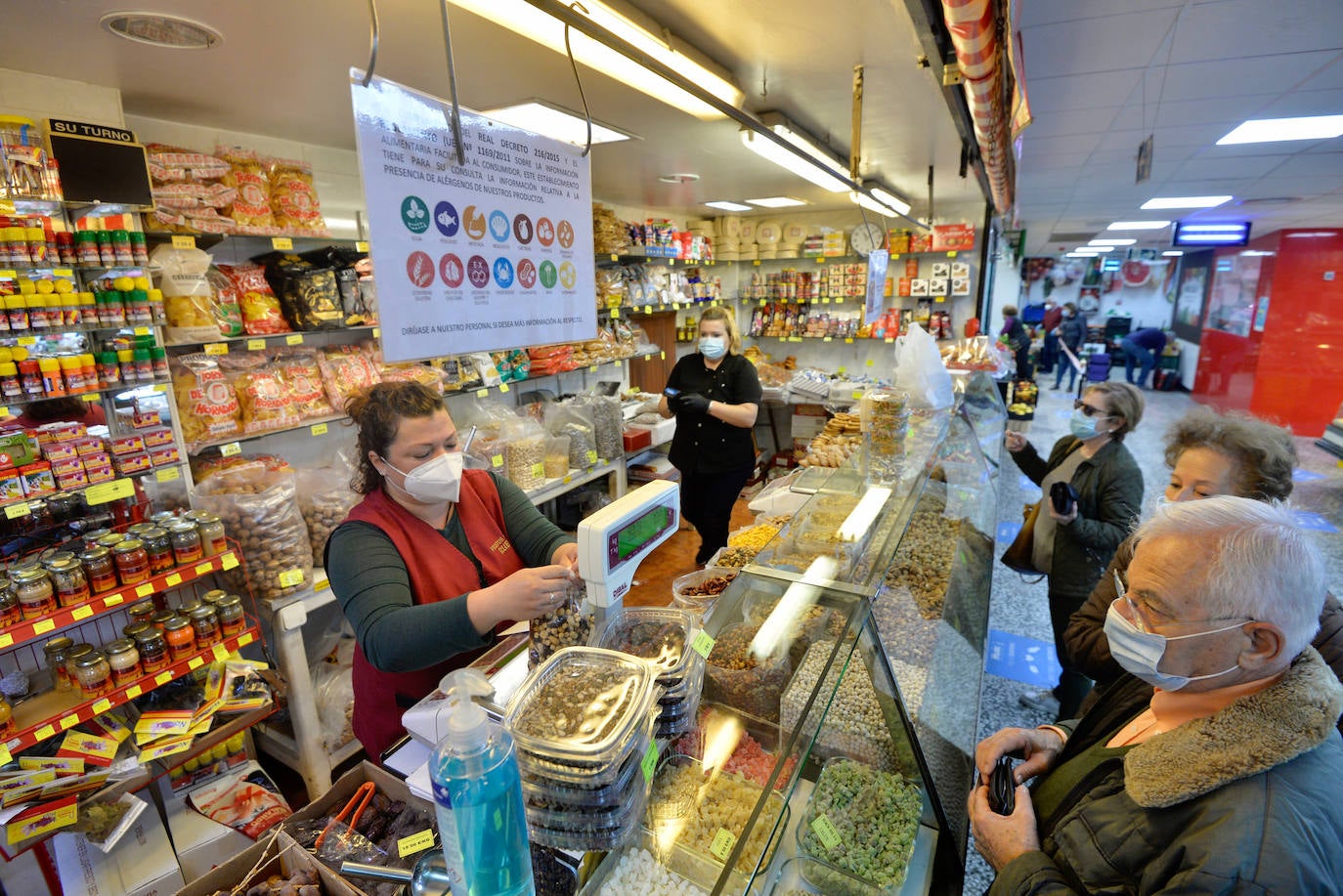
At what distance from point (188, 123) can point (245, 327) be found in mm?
1028

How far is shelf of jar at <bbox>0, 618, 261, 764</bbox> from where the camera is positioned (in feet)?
7.29

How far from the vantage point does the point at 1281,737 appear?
101 centimetres

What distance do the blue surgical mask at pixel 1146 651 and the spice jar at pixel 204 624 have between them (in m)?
3.26

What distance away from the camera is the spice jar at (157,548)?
2.51m

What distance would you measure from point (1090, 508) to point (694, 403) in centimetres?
215

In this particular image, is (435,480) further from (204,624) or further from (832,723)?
(204,624)

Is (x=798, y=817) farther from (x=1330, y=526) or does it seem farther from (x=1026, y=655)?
(x=1330, y=526)

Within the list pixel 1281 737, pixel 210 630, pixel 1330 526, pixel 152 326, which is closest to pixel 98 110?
pixel 152 326

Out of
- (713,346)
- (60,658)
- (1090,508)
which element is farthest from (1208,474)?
(60,658)

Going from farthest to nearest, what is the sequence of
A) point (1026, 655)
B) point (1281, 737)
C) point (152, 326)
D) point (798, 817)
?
point (1026, 655), point (152, 326), point (798, 817), point (1281, 737)

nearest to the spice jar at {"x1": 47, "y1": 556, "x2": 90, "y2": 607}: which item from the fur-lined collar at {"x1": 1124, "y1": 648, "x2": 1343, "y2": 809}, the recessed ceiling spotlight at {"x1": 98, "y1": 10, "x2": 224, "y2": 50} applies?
the recessed ceiling spotlight at {"x1": 98, "y1": 10, "x2": 224, "y2": 50}

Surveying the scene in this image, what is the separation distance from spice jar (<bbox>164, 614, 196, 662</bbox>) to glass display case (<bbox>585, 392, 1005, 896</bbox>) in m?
2.45

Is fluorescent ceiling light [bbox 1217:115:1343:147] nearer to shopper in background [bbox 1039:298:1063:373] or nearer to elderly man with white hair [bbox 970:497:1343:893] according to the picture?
elderly man with white hair [bbox 970:497:1343:893]

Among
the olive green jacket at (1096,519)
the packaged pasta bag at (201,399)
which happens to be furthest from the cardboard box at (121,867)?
the olive green jacket at (1096,519)
